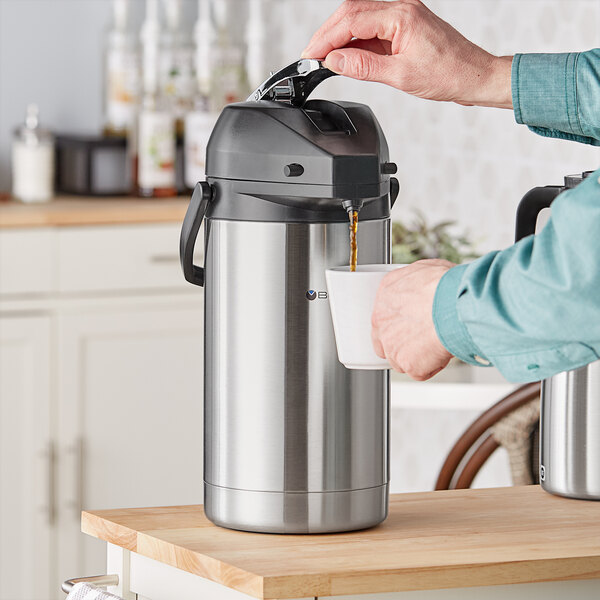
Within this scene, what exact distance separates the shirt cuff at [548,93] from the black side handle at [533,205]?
2.5 inches

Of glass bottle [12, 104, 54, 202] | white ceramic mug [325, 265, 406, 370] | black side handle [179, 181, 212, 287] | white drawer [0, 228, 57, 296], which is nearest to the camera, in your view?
white ceramic mug [325, 265, 406, 370]

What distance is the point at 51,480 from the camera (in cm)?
286

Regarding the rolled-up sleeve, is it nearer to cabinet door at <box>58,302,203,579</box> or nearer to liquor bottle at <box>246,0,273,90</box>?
cabinet door at <box>58,302,203,579</box>

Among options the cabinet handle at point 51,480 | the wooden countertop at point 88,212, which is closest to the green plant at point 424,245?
the wooden countertop at point 88,212

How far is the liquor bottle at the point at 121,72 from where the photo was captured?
3.17m

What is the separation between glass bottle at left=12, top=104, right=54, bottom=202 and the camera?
3.06 m

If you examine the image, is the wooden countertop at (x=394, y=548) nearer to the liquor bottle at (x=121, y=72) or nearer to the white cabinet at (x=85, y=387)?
the white cabinet at (x=85, y=387)

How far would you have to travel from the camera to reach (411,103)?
113 inches

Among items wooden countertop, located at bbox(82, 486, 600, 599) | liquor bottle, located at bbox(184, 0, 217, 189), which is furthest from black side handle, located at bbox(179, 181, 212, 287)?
liquor bottle, located at bbox(184, 0, 217, 189)

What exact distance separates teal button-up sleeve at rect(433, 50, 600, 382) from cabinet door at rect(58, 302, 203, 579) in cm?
204

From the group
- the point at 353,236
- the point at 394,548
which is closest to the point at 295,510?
the point at 394,548

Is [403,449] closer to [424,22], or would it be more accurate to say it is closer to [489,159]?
[489,159]

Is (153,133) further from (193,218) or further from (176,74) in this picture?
(193,218)

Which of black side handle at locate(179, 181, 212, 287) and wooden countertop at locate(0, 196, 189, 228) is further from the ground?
black side handle at locate(179, 181, 212, 287)
